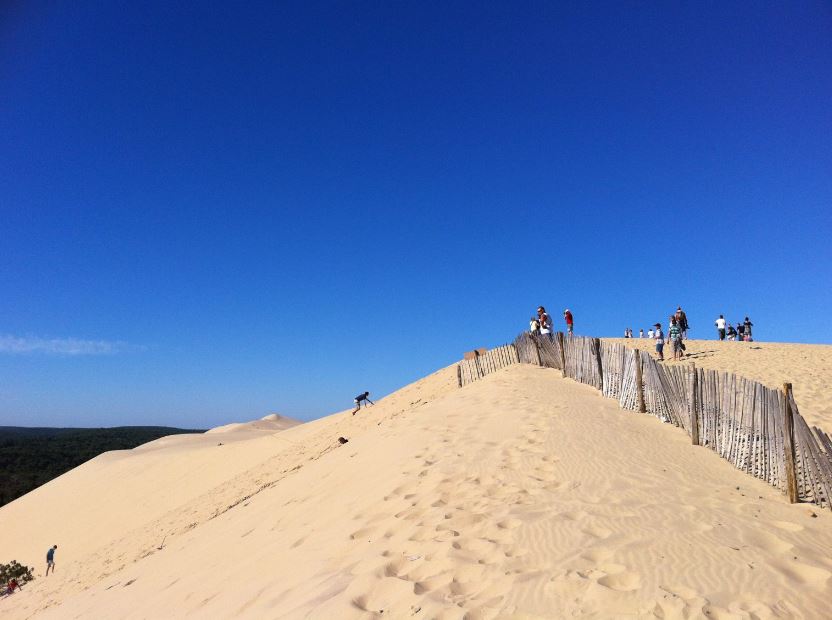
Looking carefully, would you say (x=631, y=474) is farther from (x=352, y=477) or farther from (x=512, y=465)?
(x=352, y=477)

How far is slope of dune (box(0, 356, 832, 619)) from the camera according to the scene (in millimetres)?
3303

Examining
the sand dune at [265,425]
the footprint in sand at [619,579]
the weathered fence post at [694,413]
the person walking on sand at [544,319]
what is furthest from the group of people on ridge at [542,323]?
the sand dune at [265,425]

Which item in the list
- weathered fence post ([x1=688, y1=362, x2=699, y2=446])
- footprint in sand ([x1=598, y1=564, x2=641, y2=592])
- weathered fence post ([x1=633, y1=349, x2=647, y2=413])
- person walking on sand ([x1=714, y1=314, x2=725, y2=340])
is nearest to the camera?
footprint in sand ([x1=598, y1=564, x2=641, y2=592])

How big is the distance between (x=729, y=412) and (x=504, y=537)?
14.0 ft

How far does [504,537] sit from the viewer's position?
422 centimetres

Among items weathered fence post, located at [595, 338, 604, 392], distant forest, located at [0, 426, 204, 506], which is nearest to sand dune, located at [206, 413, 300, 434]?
distant forest, located at [0, 426, 204, 506]

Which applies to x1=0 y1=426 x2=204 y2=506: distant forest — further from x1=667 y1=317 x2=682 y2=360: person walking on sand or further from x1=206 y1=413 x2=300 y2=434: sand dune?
x1=667 y1=317 x2=682 y2=360: person walking on sand

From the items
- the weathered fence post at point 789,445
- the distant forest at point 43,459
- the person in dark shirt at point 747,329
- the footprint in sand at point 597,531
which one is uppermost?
the person in dark shirt at point 747,329

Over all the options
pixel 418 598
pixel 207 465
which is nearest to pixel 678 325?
pixel 418 598

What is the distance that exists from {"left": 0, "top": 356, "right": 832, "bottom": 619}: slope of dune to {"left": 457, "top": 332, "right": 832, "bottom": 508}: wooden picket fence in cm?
24

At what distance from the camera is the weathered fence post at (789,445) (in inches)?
206

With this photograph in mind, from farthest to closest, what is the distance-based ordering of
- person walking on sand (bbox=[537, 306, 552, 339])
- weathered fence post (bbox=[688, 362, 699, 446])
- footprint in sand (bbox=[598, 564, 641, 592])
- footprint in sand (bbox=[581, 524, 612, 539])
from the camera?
1. person walking on sand (bbox=[537, 306, 552, 339])
2. weathered fence post (bbox=[688, 362, 699, 446])
3. footprint in sand (bbox=[581, 524, 612, 539])
4. footprint in sand (bbox=[598, 564, 641, 592])

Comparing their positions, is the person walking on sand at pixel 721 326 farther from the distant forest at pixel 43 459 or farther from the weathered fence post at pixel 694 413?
the distant forest at pixel 43 459

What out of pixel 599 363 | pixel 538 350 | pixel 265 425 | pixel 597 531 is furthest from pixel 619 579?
pixel 265 425
